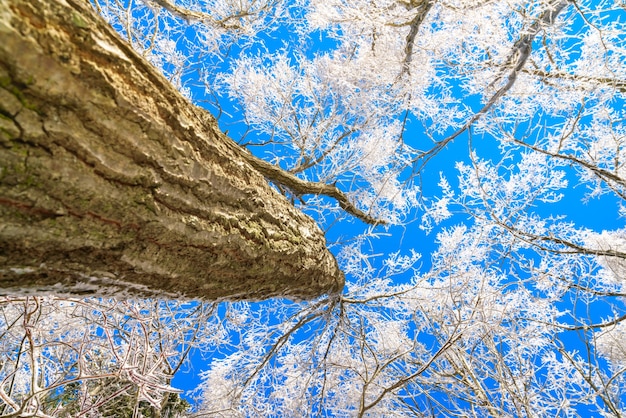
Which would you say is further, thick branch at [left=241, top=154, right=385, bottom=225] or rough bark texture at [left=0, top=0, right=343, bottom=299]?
thick branch at [left=241, top=154, right=385, bottom=225]

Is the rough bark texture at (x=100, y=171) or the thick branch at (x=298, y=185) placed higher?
the thick branch at (x=298, y=185)

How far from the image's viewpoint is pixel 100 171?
755mm

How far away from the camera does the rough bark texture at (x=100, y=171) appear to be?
2.05ft

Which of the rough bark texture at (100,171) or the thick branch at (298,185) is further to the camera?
the thick branch at (298,185)

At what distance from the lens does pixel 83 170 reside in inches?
28.5

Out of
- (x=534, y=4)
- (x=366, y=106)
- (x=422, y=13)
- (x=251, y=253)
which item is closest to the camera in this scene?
(x=251, y=253)

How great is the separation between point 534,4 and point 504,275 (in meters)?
2.70

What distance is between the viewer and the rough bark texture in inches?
24.6

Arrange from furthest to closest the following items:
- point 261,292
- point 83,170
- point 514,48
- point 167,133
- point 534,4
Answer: point 514,48, point 534,4, point 261,292, point 167,133, point 83,170

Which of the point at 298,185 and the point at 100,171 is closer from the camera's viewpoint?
the point at 100,171

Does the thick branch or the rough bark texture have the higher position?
the thick branch

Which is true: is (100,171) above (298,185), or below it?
below

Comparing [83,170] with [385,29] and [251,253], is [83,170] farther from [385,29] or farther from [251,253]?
[385,29]

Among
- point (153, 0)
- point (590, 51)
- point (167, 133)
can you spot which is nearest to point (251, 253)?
point (167, 133)
